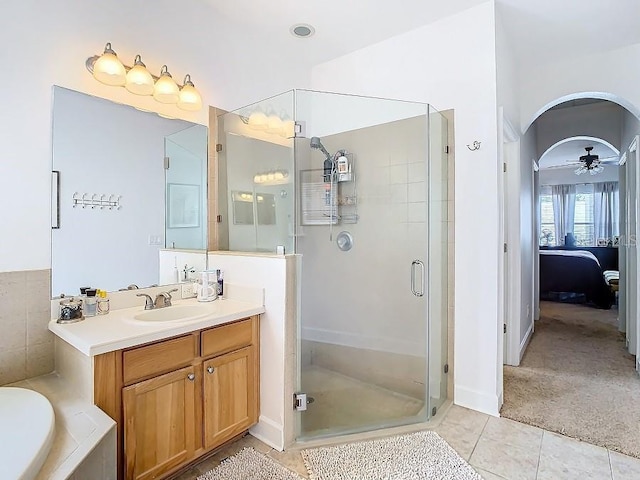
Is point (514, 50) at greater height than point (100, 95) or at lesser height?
greater

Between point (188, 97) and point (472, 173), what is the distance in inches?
77.6

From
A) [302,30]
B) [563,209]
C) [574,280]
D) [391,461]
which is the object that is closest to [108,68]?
[302,30]

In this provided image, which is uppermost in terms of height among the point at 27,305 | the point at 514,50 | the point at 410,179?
the point at 514,50

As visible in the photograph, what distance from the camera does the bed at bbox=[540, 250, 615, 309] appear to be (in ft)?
18.9

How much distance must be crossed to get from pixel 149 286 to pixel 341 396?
1.52 m

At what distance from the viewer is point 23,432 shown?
46.3 inches

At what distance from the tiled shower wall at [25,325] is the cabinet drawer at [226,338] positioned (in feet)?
2.44

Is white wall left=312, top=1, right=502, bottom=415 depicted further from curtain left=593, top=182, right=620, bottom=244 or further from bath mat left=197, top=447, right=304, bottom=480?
curtain left=593, top=182, right=620, bottom=244

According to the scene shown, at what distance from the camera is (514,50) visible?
118 inches

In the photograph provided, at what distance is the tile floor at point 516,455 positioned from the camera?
5.94ft

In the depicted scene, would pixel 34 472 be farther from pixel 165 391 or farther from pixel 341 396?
pixel 341 396

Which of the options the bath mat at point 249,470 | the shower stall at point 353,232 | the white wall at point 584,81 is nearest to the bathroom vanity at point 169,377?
the bath mat at point 249,470

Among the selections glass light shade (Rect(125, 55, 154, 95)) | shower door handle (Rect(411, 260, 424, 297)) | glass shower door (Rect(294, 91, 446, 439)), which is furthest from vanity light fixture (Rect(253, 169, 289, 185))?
shower door handle (Rect(411, 260, 424, 297))

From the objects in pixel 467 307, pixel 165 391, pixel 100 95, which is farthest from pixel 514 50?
pixel 165 391
